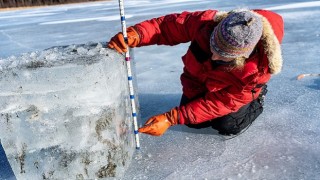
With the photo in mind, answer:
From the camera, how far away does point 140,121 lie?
230cm

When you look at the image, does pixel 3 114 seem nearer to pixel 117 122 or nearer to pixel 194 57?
pixel 117 122

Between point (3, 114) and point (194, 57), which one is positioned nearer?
point (3, 114)

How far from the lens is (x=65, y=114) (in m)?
1.59

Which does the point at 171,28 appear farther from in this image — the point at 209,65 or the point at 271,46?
the point at 271,46

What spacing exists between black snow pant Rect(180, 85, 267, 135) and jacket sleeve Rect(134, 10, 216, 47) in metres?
0.59

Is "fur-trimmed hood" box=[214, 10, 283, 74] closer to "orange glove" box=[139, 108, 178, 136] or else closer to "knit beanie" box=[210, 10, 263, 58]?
"knit beanie" box=[210, 10, 263, 58]

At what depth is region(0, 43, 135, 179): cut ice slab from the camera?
5.01 ft

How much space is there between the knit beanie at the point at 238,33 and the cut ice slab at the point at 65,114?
0.57m

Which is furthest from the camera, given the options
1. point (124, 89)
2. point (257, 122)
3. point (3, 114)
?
point (257, 122)

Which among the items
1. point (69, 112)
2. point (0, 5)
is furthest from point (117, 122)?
point (0, 5)

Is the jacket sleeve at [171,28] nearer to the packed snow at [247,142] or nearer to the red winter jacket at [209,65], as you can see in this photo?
the red winter jacket at [209,65]

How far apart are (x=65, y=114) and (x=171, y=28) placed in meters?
0.89

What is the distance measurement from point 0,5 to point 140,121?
1024 inches

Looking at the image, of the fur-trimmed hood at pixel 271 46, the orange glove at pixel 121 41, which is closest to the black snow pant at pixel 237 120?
the fur-trimmed hood at pixel 271 46
